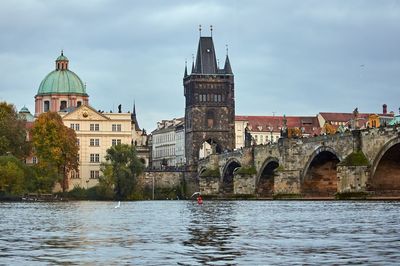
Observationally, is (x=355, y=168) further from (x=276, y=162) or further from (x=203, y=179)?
(x=203, y=179)

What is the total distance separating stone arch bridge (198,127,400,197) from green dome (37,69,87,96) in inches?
1162

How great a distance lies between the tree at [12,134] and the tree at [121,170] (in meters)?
12.5

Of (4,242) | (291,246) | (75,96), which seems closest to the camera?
(291,246)

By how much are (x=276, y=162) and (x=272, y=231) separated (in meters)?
85.5

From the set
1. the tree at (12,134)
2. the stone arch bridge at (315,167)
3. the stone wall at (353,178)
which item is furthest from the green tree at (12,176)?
the stone wall at (353,178)

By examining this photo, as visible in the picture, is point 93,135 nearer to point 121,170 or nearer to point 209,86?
point 121,170

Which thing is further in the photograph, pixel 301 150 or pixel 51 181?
pixel 51 181

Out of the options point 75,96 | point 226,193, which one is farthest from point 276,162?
point 75,96

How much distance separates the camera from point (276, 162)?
124 metres

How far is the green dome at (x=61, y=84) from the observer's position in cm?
17825

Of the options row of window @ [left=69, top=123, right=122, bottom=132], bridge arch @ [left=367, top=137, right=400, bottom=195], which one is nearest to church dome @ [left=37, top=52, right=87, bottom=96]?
row of window @ [left=69, top=123, right=122, bottom=132]

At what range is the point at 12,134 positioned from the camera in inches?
5217

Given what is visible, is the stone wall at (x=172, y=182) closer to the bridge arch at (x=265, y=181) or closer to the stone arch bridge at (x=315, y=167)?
the stone arch bridge at (x=315, y=167)

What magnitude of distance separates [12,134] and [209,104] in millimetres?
59863
